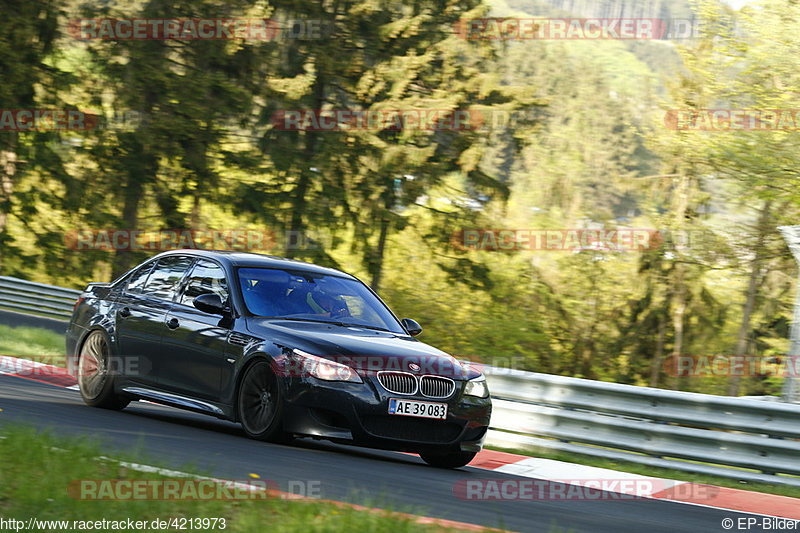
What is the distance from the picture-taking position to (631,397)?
9.95 m

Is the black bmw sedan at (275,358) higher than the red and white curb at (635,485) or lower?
higher

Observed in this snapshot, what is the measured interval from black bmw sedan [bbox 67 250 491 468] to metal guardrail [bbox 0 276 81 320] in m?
14.2

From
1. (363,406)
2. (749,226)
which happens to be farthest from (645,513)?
(749,226)

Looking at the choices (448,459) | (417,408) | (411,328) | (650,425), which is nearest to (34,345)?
(411,328)

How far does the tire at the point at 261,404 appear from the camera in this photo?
7992mm

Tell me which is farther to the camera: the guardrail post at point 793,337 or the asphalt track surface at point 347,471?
the guardrail post at point 793,337

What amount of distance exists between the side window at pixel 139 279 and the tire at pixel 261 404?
2202 mm

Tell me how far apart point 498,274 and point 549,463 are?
21.9 metres

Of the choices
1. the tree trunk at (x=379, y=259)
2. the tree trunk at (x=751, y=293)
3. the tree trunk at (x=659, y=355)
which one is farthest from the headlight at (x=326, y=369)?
the tree trunk at (x=659, y=355)

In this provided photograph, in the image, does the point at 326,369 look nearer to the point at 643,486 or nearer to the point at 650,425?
the point at 643,486

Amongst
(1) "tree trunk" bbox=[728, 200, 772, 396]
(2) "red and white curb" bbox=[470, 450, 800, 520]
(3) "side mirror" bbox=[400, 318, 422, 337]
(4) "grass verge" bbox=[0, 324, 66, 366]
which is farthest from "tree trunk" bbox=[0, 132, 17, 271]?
(2) "red and white curb" bbox=[470, 450, 800, 520]

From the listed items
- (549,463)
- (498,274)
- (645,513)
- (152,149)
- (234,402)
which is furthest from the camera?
(498,274)

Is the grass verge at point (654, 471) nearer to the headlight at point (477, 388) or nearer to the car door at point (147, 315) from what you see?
the headlight at point (477, 388)

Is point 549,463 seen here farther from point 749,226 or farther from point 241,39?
point 241,39
